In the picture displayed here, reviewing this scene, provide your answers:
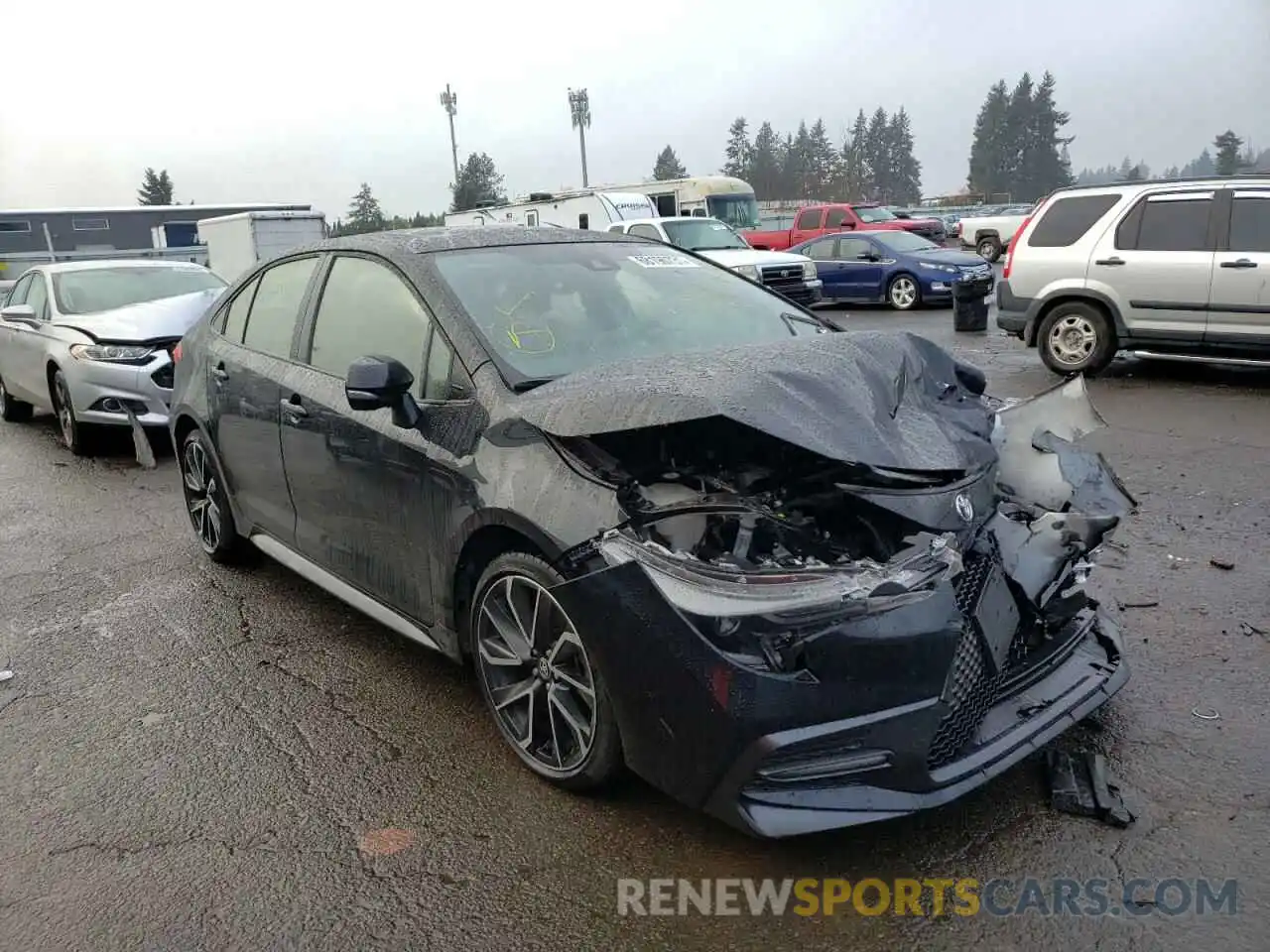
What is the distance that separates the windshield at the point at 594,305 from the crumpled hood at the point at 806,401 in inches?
10.8

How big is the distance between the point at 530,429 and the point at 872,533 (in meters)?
1.08

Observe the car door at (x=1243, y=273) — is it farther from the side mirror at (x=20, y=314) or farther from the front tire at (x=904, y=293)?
the side mirror at (x=20, y=314)

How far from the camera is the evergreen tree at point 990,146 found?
105 metres

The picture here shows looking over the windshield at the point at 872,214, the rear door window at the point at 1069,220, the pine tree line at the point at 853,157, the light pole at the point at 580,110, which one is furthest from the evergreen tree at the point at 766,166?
the rear door window at the point at 1069,220

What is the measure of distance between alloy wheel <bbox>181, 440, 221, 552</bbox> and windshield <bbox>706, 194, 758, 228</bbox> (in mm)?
20528

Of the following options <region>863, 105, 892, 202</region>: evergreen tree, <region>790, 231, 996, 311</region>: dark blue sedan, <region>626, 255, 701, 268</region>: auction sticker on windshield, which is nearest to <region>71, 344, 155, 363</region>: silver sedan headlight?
<region>626, 255, 701, 268</region>: auction sticker on windshield

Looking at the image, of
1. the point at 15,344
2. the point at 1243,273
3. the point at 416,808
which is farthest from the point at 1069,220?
the point at 15,344

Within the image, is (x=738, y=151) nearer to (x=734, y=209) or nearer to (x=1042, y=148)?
(x=1042, y=148)

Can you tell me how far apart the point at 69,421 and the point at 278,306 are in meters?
5.08

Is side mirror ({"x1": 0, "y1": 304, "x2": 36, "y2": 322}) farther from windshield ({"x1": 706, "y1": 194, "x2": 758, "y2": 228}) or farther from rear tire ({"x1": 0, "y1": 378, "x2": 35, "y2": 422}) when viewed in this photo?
windshield ({"x1": 706, "y1": 194, "x2": 758, "y2": 228})

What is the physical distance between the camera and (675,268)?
169 inches

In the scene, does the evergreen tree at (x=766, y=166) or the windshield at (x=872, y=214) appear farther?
the evergreen tree at (x=766, y=166)

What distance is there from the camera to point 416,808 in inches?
118

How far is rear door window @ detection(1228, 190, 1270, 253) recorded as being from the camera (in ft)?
27.6
